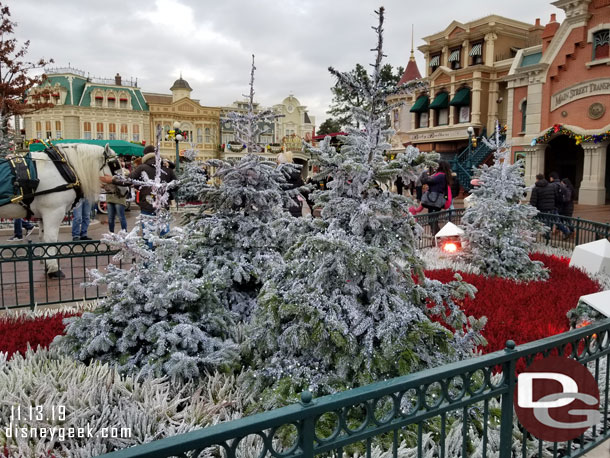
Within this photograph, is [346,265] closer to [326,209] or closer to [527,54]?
[326,209]

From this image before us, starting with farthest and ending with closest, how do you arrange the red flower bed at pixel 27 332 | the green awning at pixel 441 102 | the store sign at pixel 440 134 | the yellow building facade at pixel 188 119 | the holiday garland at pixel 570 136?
1. the yellow building facade at pixel 188 119
2. the green awning at pixel 441 102
3. the store sign at pixel 440 134
4. the holiday garland at pixel 570 136
5. the red flower bed at pixel 27 332

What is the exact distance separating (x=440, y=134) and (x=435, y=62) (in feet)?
20.6

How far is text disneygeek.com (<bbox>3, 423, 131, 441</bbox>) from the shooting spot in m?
2.77

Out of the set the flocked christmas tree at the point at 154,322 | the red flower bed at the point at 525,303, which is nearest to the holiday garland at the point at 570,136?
the red flower bed at the point at 525,303

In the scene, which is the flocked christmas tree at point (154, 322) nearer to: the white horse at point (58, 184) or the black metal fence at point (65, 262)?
the black metal fence at point (65, 262)

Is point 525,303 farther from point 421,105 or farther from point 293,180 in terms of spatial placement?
point 421,105

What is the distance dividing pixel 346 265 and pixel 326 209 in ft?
1.86

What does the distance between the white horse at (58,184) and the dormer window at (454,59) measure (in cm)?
3261

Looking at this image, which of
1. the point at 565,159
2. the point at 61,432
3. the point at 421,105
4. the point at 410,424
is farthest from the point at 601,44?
the point at 61,432

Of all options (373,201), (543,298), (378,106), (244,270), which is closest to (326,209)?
(373,201)

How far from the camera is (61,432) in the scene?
2.84 meters

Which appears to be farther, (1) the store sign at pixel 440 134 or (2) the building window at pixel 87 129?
(2) the building window at pixel 87 129

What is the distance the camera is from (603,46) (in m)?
22.4

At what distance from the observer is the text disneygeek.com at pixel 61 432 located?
2773mm
